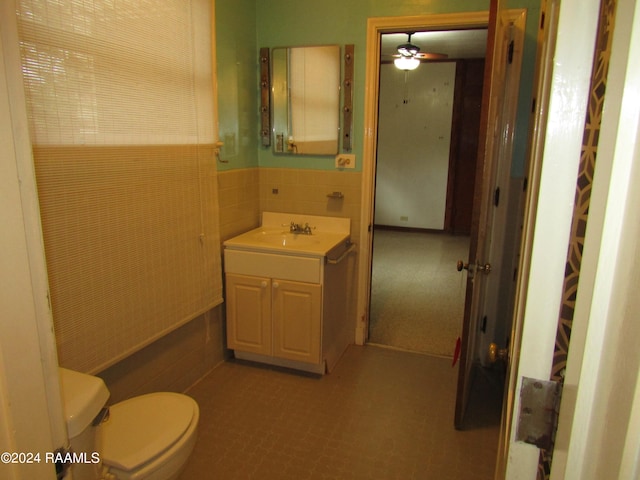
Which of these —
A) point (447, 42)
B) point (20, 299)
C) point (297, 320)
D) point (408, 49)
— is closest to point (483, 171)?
point (297, 320)

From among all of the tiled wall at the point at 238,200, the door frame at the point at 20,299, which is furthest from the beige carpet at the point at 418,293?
the door frame at the point at 20,299

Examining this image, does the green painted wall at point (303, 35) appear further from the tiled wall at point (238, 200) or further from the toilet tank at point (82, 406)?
the toilet tank at point (82, 406)

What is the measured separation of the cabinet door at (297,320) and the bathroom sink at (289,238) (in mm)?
205

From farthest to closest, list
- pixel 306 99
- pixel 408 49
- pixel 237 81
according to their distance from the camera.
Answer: pixel 408 49 < pixel 306 99 < pixel 237 81

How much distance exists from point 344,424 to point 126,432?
1156 millimetres

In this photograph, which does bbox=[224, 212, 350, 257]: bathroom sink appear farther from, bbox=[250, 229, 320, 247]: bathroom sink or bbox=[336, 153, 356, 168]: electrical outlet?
bbox=[336, 153, 356, 168]: electrical outlet

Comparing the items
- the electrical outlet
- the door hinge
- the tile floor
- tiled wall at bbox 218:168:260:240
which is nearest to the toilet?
the tile floor

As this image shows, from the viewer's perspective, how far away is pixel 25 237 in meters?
0.68

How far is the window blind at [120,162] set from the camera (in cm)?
159

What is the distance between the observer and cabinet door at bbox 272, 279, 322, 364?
265cm

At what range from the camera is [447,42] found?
5.17 meters

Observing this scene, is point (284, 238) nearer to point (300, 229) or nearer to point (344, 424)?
point (300, 229)

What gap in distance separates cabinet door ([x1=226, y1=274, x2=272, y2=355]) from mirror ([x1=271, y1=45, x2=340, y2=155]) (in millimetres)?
990

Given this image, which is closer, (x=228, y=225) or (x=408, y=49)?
(x=228, y=225)
